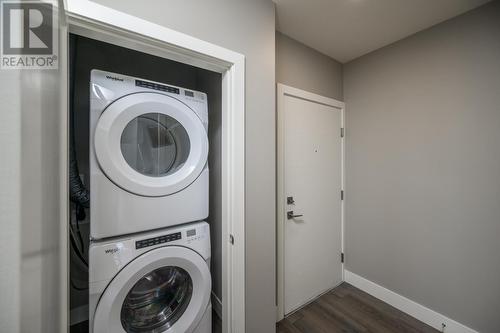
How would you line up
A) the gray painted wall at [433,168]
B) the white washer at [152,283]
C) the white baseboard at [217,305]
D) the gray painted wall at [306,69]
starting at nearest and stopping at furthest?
the white washer at [152,283] < the gray painted wall at [433,168] < the white baseboard at [217,305] < the gray painted wall at [306,69]

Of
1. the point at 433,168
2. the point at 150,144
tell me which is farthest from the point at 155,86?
the point at 433,168

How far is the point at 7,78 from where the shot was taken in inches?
10.9

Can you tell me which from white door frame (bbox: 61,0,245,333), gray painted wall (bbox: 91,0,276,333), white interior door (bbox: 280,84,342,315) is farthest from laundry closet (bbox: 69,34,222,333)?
white interior door (bbox: 280,84,342,315)

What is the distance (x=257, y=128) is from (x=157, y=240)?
35.5 inches

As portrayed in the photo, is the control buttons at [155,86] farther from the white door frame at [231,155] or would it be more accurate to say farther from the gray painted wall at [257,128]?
the gray painted wall at [257,128]

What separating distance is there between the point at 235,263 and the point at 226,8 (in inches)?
61.4

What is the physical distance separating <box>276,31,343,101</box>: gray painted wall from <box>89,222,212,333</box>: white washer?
1501 millimetres

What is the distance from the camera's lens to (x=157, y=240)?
1020 millimetres

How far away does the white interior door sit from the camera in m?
1.70

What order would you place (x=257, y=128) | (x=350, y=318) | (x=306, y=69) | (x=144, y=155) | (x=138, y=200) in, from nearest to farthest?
(x=138, y=200)
(x=144, y=155)
(x=257, y=128)
(x=350, y=318)
(x=306, y=69)

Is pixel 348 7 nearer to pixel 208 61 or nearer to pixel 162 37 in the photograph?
pixel 208 61

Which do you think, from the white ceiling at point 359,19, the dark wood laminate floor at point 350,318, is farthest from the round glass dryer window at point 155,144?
the dark wood laminate floor at point 350,318

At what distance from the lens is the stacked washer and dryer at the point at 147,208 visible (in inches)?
35.1

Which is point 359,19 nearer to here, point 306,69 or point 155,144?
point 306,69
